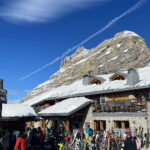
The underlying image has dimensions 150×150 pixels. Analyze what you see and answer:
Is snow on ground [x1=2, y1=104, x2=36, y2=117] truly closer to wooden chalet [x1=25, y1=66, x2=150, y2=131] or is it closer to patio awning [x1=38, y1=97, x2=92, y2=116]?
patio awning [x1=38, y1=97, x2=92, y2=116]

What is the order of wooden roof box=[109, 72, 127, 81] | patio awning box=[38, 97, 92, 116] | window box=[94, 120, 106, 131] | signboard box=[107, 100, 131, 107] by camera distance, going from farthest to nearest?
wooden roof box=[109, 72, 127, 81], window box=[94, 120, 106, 131], patio awning box=[38, 97, 92, 116], signboard box=[107, 100, 131, 107]

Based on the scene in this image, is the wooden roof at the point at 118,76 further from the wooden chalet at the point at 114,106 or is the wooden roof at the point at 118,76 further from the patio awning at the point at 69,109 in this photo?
the patio awning at the point at 69,109

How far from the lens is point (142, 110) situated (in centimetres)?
1802

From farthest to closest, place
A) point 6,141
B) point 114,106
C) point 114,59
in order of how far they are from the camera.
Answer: point 114,59 → point 114,106 → point 6,141

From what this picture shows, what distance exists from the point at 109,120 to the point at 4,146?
12758 mm

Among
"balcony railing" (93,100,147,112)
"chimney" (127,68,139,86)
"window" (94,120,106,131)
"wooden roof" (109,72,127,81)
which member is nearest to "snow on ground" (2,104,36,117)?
"balcony railing" (93,100,147,112)

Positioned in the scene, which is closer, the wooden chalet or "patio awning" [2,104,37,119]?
"patio awning" [2,104,37,119]

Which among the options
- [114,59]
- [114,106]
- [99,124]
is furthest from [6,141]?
[114,59]

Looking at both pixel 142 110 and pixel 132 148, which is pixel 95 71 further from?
pixel 132 148

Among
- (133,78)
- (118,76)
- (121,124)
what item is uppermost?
(118,76)

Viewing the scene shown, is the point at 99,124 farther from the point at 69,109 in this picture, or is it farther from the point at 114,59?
the point at 114,59

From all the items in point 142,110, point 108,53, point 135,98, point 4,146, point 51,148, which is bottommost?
point 51,148

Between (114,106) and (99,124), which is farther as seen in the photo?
(99,124)

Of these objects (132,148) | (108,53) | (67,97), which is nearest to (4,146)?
(132,148)
